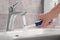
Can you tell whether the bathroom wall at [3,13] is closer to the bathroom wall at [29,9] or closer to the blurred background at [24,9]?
the blurred background at [24,9]

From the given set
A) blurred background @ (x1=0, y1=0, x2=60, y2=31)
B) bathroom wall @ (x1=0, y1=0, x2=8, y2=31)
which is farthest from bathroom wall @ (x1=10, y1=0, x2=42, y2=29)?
bathroom wall @ (x1=0, y1=0, x2=8, y2=31)

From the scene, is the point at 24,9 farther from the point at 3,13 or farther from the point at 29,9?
the point at 3,13

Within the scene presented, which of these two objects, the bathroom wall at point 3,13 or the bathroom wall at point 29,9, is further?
the bathroom wall at point 29,9

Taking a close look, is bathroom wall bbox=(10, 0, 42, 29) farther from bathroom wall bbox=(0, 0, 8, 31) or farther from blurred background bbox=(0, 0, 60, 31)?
bathroom wall bbox=(0, 0, 8, 31)

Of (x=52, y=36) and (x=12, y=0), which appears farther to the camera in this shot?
(x=12, y=0)

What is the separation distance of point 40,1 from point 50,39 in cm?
86

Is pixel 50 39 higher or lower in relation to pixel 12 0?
lower

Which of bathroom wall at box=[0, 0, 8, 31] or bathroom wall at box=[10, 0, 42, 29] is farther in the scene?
bathroom wall at box=[10, 0, 42, 29]

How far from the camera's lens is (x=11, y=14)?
41.4 inches

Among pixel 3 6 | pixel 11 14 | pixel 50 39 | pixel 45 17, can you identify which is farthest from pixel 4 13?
pixel 50 39

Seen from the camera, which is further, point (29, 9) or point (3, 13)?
point (29, 9)

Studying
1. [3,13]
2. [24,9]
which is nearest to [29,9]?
[24,9]

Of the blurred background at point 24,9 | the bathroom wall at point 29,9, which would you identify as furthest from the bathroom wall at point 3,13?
the bathroom wall at point 29,9

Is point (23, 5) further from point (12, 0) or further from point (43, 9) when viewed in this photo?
point (43, 9)
